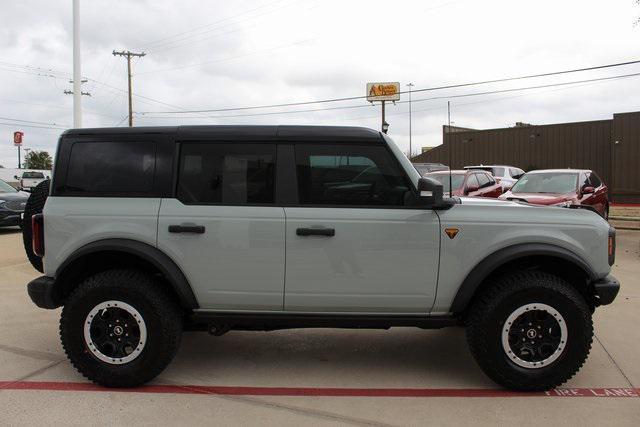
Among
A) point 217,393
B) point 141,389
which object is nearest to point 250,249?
point 217,393

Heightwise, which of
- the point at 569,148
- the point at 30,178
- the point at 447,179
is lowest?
the point at 447,179

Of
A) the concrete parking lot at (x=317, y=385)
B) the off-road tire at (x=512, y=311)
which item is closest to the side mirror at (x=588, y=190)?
A: the concrete parking lot at (x=317, y=385)

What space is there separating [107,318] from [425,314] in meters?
2.31

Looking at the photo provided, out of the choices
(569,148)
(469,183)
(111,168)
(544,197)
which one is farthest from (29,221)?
(569,148)

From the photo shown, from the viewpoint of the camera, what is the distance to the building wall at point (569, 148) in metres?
29.9

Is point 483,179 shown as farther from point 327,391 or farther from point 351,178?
point 327,391

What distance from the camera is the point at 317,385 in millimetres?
4016

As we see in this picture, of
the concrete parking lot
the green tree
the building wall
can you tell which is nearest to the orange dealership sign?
the building wall

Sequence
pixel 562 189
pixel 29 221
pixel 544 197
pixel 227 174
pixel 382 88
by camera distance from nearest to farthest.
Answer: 1. pixel 227 174
2. pixel 29 221
3. pixel 544 197
4. pixel 562 189
5. pixel 382 88

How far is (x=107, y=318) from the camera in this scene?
12.9ft

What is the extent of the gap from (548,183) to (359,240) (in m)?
9.25

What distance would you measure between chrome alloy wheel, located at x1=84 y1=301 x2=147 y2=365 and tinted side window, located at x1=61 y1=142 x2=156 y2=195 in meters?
0.86

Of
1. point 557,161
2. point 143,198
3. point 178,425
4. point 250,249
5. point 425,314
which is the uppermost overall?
point 557,161

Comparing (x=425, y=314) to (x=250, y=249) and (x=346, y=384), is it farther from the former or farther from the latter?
(x=250, y=249)
